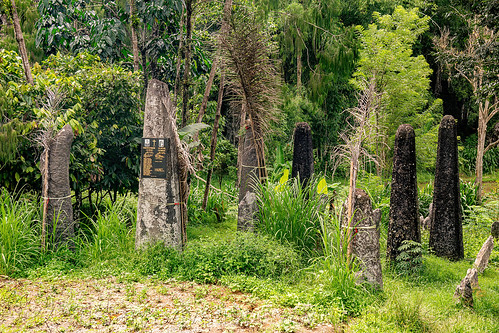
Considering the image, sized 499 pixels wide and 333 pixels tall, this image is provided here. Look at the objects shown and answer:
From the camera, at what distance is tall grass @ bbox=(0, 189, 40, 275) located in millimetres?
5641

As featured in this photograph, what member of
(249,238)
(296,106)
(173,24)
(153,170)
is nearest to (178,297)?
(249,238)

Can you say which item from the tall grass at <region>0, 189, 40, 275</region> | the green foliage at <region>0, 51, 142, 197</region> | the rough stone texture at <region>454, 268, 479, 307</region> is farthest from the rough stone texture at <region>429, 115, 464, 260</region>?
the tall grass at <region>0, 189, 40, 275</region>

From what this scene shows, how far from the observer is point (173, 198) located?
20.9 ft

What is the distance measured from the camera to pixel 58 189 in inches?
248

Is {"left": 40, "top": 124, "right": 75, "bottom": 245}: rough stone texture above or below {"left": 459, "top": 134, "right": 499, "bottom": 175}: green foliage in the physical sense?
below

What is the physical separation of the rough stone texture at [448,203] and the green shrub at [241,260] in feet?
10.8

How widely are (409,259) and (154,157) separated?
432 centimetres

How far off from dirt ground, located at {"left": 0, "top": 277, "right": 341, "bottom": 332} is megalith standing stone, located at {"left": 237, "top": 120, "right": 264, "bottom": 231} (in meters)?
2.17

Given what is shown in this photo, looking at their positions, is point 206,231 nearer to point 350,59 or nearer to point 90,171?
point 90,171

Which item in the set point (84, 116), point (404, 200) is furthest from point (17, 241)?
point (404, 200)

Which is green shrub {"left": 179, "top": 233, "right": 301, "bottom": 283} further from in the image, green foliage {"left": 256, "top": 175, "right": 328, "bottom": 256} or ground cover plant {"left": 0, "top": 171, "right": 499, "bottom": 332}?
green foliage {"left": 256, "top": 175, "right": 328, "bottom": 256}

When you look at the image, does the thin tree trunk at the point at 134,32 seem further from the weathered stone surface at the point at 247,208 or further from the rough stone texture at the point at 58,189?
the weathered stone surface at the point at 247,208

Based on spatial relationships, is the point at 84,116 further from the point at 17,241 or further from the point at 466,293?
the point at 466,293

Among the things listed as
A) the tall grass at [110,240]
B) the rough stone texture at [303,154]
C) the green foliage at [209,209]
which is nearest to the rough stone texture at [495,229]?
the rough stone texture at [303,154]
